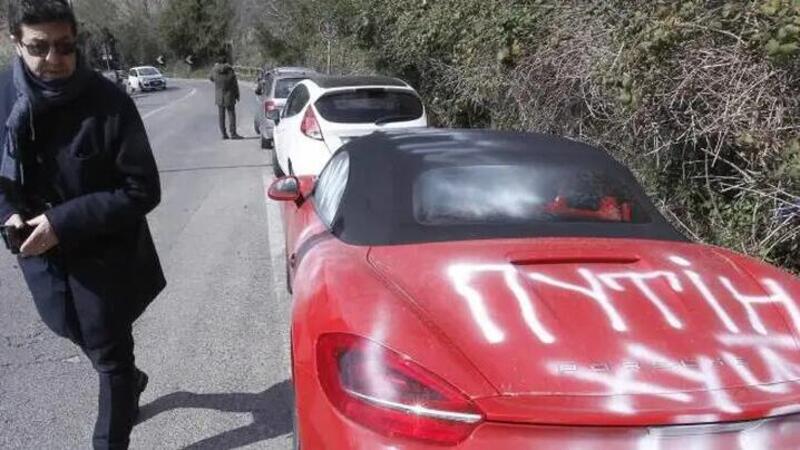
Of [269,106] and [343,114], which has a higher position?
[343,114]

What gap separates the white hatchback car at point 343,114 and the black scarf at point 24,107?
6.04 m

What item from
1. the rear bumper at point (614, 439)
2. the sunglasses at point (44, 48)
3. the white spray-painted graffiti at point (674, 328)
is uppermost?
the sunglasses at point (44, 48)

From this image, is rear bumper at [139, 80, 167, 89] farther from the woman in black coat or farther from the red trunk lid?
the red trunk lid

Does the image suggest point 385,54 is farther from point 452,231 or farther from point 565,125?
point 452,231

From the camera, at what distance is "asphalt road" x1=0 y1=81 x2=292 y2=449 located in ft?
12.3

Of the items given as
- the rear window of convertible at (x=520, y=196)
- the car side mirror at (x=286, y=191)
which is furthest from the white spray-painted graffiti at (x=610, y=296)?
the car side mirror at (x=286, y=191)

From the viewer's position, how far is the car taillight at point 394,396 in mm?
1946

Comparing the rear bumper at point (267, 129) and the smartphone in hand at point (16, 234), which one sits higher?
the smartphone in hand at point (16, 234)

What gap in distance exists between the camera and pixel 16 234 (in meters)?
2.79

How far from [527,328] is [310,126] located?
728 centimetres

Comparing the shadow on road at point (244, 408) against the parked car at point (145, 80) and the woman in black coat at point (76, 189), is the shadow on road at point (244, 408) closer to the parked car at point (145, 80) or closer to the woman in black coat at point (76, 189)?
the woman in black coat at point (76, 189)

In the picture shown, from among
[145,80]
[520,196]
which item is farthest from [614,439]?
[145,80]

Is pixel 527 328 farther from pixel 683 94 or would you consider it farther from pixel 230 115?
pixel 230 115

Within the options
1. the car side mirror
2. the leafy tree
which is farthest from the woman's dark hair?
the leafy tree
